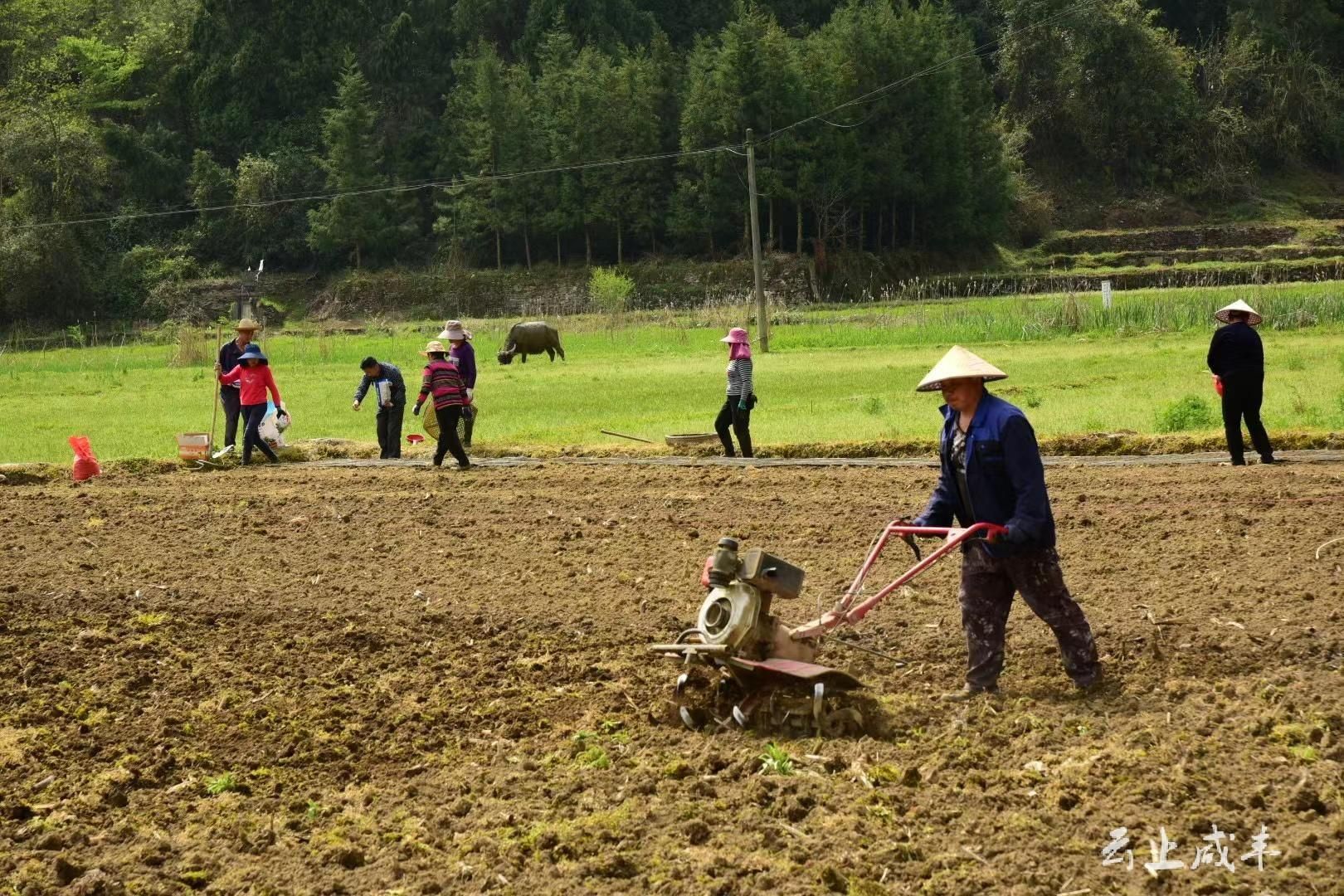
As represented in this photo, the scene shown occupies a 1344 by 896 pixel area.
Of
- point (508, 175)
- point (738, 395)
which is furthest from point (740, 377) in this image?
point (508, 175)

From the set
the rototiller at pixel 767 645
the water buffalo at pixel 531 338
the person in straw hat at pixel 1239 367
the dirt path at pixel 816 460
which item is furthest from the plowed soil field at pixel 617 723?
the water buffalo at pixel 531 338

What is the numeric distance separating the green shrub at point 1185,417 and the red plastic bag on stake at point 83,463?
1269 cm

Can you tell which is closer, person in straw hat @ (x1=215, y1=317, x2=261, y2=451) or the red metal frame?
the red metal frame

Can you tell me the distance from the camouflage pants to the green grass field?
34.8 ft

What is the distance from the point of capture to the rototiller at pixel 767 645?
276 inches

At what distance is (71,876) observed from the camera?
5980 millimetres

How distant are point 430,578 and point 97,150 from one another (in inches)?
2728

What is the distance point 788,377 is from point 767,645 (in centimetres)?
2338

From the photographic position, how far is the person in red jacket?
1761cm

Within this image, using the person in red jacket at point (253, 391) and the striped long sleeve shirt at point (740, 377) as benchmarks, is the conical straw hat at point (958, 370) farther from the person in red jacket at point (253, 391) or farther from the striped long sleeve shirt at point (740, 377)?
the person in red jacket at point (253, 391)

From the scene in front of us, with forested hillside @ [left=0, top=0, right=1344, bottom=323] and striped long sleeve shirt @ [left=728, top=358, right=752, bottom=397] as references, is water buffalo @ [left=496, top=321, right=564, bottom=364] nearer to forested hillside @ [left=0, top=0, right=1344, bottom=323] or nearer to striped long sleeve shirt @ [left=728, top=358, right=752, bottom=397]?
forested hillside @ [left=0, top=0, right=1344, bottom=323]

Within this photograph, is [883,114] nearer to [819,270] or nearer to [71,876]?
[819,270]

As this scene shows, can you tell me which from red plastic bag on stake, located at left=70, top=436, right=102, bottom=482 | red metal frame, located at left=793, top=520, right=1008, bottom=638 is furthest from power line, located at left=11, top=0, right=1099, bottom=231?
red metal frame, located at left=793, top=520, right=1008, bottom=638

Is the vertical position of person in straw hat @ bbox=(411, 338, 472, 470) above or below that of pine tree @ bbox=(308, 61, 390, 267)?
below
